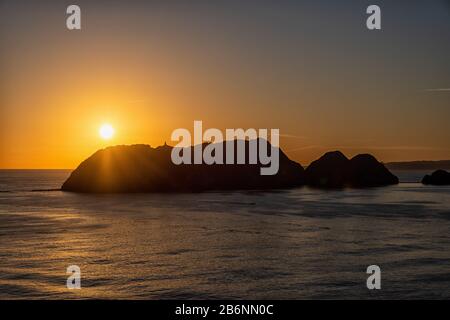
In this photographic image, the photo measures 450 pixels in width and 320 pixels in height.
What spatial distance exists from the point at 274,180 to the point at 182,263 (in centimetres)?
15455

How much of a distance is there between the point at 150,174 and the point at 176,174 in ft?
28.7

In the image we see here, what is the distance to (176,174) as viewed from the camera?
158m

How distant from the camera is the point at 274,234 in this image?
44844 millimetres

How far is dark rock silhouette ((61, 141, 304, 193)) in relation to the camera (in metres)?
149

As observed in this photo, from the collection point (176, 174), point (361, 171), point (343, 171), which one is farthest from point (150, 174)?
point (361, 171)

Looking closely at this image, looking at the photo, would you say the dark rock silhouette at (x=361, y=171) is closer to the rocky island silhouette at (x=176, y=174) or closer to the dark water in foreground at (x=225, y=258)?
the rocky island silhouette at (x=176, y=174)

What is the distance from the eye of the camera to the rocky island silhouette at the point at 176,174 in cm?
15000

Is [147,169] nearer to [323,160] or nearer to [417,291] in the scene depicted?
[323,160]

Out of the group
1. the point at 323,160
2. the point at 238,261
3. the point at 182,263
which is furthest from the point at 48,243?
the point at 323,160

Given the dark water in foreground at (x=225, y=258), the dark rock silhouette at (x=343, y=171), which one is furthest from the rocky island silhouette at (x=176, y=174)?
the dark water in foreground at (x=225, y=258)
